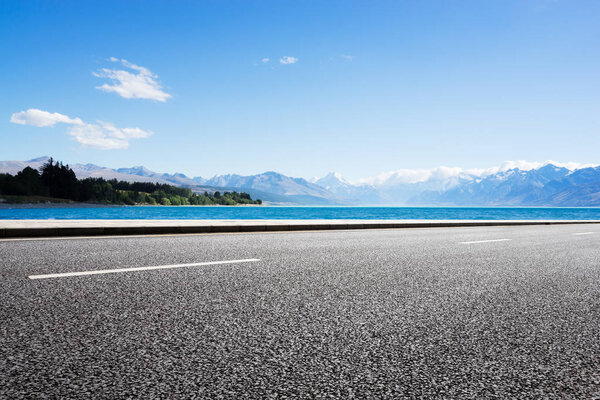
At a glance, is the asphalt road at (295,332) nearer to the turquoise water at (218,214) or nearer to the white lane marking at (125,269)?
the white lane marking at (125,269)

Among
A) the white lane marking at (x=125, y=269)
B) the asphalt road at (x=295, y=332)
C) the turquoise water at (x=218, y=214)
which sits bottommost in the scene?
the turquoise water at (x=218, y=214)

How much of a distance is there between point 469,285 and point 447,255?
299cm

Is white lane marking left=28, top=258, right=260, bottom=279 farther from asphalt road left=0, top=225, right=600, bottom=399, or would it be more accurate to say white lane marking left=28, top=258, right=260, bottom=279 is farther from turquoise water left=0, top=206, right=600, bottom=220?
turquoise water left=0, top=206, right=600, bottom=220

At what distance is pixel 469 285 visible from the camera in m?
5.35

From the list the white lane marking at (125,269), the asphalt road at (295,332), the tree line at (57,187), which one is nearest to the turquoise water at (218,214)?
the tree line at (57,187)

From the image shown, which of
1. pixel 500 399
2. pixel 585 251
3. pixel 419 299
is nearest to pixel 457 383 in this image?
pixel 500 399

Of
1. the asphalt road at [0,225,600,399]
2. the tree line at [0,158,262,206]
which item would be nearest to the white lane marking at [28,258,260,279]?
the asphalt road at [0,225,600,399]

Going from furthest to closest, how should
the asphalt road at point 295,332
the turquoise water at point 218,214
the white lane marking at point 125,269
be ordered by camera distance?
the turquoise water at point 218,214
the white lane marking at point 125,269
the asphalt road at point 295,332

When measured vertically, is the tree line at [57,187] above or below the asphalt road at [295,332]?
above

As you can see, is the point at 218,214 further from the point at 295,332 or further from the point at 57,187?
the point at 295,332

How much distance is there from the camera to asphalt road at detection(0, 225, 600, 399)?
2363 millimetres

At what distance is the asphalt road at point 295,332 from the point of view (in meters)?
2.36

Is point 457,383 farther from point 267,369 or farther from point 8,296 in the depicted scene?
point 8,296

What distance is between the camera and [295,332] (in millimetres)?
3252
